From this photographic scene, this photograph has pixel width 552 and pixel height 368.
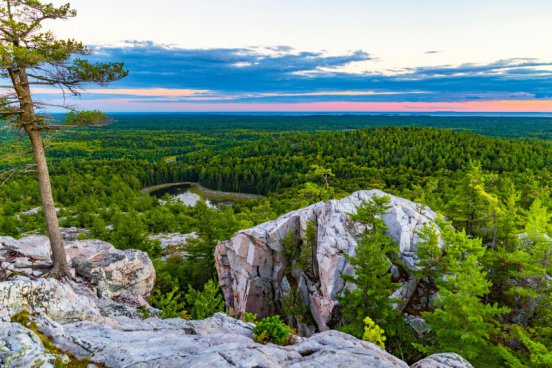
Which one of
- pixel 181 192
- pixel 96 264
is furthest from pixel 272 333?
pixel 181 192

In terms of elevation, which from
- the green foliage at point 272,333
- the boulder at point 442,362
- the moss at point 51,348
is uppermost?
the moss at point 51,348

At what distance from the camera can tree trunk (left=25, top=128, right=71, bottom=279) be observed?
51.0 ft

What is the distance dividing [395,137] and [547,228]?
508 ft

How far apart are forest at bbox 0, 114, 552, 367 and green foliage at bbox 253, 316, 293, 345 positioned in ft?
24.3

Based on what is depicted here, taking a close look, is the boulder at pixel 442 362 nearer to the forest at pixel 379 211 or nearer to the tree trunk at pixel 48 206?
the forest at pixel 379 211

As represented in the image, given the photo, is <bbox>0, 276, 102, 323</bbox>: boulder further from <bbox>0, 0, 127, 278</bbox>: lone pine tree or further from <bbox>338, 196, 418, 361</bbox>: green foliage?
<bbox>338, 196, 418, 361</bbox>: green foliage

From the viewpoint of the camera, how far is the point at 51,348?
349 inches

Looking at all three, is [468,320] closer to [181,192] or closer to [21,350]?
[21,350]

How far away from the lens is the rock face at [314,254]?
26766 mm

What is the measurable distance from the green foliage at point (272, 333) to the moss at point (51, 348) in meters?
5.58

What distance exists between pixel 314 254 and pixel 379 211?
25.3 ft

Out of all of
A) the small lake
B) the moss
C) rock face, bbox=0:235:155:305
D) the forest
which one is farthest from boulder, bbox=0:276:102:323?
the small lake

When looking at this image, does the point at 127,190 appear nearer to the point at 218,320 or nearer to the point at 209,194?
the point at 209,194

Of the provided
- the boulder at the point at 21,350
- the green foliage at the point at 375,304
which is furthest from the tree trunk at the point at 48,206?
the green foliage at the point at 375,304
